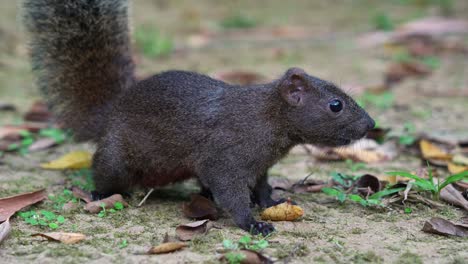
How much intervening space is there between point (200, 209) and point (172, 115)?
0.74 meters

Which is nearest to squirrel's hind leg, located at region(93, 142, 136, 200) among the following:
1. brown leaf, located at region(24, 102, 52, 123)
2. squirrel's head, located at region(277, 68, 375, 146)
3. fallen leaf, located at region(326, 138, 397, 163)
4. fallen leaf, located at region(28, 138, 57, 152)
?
squirrel's head, located at region(277, 68, 375, 146)

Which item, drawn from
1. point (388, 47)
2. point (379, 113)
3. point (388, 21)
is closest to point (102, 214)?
point (379, 113)

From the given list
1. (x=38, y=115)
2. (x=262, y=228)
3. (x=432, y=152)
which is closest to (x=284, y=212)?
(x=262, y=228)

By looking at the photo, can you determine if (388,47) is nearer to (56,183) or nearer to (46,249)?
(56,183)

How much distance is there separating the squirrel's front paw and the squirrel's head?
78 cm

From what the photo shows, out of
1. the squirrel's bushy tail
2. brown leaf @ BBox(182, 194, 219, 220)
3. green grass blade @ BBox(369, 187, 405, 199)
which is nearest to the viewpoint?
brown leaf @ BBox(182, 194, 219, 220)

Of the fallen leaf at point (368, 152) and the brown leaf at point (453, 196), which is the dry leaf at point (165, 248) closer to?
the brown leaf at point (453, 196)

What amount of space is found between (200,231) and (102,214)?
31.2 inches

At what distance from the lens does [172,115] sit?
15.7ft

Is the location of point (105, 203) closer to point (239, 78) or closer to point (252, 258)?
point (252, 258)

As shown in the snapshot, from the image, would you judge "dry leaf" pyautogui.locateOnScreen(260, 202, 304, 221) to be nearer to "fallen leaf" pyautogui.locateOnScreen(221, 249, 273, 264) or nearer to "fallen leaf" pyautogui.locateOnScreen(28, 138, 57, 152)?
"fallen leaf" pyautogui.locateOnScreen(221, 249, 273, 264)

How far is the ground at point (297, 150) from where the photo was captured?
381 cm

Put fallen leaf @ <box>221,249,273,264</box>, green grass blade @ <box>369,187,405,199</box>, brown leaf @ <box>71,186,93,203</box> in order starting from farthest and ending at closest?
brown leaf @ <box>71,186,93,203</box>, green grass blade @ <box>369,187,405,199</box>, fallen leaf @ <box>221,249,273,264</box>

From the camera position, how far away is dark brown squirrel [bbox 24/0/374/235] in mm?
4531
